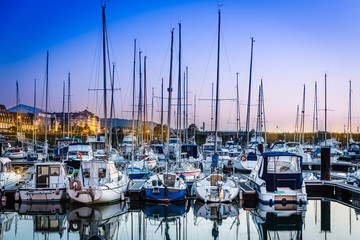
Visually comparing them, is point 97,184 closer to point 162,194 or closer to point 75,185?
point 75,185

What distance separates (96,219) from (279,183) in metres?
10.3

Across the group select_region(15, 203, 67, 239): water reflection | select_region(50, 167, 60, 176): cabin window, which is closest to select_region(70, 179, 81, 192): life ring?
select_region(15, 203, 67, 239): water reflection

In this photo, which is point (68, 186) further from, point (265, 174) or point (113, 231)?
point (265, 174)

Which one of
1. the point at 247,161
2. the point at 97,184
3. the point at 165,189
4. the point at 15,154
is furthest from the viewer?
the point at 15,154

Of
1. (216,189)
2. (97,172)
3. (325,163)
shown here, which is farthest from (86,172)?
(325,163)

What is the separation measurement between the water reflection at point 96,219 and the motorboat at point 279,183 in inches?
312

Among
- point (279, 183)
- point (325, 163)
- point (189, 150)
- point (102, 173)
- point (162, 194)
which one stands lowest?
point (162, 194)

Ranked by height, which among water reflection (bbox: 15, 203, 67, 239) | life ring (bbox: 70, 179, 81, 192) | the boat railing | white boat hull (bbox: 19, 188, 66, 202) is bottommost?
water reflection (bbox: 15, 203, 67, 239)

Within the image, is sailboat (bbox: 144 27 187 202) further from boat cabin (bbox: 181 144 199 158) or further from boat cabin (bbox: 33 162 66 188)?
→ boat cabin (bbox: 181 144 199 158)

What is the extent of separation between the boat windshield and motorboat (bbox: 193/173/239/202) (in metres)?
2.82

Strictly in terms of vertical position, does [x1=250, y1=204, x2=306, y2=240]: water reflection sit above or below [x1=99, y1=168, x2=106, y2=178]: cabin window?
below

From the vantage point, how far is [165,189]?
1909 cm

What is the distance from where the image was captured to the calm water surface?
14672mm

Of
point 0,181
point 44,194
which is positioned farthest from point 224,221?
point 0,181
